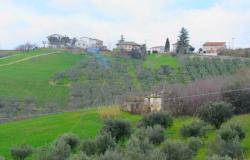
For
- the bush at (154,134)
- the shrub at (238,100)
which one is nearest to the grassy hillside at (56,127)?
the shrub at (238,100)

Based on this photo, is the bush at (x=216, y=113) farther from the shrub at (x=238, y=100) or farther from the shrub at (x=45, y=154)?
the shrub at (x=45, y=154)

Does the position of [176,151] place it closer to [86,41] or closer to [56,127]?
[56,127]

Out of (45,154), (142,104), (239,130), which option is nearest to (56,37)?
(142,104)

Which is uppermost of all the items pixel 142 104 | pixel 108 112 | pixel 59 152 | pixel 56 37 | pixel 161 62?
pixel 56 37

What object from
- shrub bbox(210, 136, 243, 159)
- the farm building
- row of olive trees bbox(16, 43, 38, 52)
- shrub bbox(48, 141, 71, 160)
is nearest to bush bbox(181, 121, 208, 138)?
shrub bbox(210, 136, 243, 159)

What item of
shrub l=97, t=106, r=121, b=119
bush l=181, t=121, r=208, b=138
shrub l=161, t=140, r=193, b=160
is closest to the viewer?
shrub l=161, t=140, r=193, b=160

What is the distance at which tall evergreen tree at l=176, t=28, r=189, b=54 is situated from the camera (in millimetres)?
95438

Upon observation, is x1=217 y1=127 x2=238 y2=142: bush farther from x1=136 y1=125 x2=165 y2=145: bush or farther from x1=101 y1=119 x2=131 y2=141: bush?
x1=101 y1=119 x2=131 y2=141: bush

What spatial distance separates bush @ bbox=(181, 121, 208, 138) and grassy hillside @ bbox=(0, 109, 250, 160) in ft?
2.75

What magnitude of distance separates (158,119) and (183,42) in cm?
6416

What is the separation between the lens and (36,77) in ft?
229

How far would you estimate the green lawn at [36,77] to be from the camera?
60031mm

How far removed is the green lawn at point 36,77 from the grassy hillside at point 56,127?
40.4 ft

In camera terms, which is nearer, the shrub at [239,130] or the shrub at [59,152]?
the shrub at [59,152]
